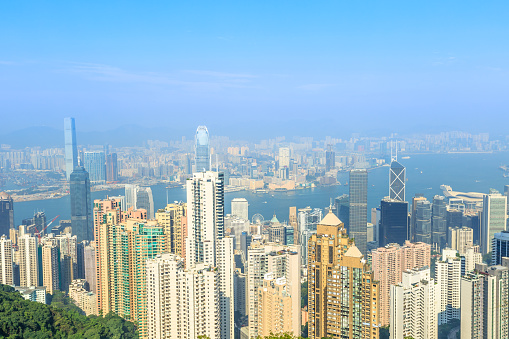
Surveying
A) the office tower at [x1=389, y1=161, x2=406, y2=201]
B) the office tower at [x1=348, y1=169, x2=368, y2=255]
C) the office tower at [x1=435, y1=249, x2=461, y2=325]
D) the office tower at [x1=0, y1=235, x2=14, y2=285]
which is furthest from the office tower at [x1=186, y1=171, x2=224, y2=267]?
the office tower at [x1=389, y1=161, x2=406, y2=201]

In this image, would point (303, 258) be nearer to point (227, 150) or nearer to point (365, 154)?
point (227, 150)

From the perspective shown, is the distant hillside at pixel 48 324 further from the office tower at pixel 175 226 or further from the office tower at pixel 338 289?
the office tower at pixel 338 289

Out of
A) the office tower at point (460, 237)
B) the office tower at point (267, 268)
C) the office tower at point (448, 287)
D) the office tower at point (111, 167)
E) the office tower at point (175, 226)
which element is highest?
the office tower at point (111, 167)

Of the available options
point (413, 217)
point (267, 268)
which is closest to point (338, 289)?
point (267, 268)

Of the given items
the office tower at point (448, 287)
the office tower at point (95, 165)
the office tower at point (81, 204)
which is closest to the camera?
the office tower at point (448, 287)

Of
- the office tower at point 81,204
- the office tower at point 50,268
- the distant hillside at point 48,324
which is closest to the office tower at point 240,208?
the office tower at point 81,204
